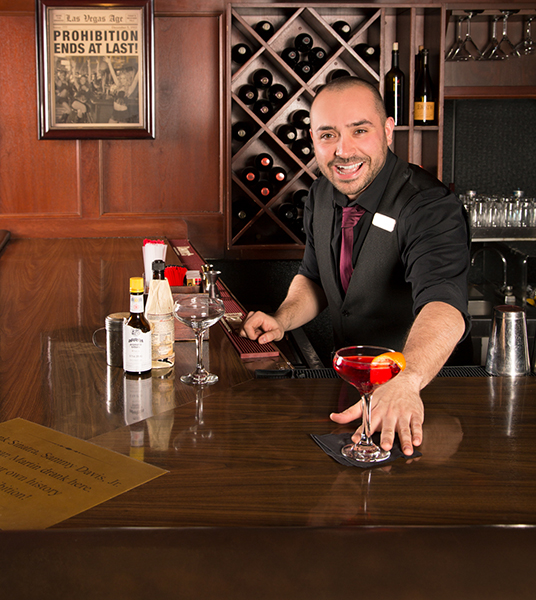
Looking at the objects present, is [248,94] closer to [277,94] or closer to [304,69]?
[277,94]

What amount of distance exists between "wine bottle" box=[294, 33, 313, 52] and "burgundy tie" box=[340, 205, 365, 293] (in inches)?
75.7

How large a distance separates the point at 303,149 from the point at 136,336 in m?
2.72

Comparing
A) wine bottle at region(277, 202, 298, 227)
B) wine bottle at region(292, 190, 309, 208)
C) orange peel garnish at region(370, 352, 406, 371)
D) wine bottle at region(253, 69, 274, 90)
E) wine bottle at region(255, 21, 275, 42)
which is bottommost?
orange peel garnish at region(370, 352, 406, 371)

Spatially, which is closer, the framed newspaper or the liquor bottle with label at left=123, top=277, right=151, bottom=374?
the liquor bottle with label at left=123, top=277, right=151, bottom=374

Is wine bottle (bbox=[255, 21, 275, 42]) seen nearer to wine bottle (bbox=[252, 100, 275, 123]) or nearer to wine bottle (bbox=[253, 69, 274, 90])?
wine bottle (bbox=[253, 69, 274, 90])

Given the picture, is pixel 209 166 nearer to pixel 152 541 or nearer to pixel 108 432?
pixel 108 432

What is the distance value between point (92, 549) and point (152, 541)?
0.08 metres

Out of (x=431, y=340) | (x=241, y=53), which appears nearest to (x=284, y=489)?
(x=431, y=340)

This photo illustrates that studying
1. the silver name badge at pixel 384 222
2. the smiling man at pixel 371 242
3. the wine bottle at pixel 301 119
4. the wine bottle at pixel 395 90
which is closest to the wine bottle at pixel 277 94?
the wine bottle at pixel 301 119

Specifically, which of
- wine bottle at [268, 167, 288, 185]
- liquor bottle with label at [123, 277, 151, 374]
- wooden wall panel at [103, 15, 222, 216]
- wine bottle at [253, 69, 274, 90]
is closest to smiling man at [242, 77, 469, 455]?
liquor bottle with label at [123, 277, 151, 374]

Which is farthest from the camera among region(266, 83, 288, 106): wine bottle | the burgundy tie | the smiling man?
region(266, 83, 288, 106): wine bottle

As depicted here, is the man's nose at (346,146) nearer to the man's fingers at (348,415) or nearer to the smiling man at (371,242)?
the smiling man at (371,242)

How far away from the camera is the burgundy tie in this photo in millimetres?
2297

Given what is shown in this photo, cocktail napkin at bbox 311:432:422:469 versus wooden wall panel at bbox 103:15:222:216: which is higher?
wooden wall panel at bbox 103:15:222:216
